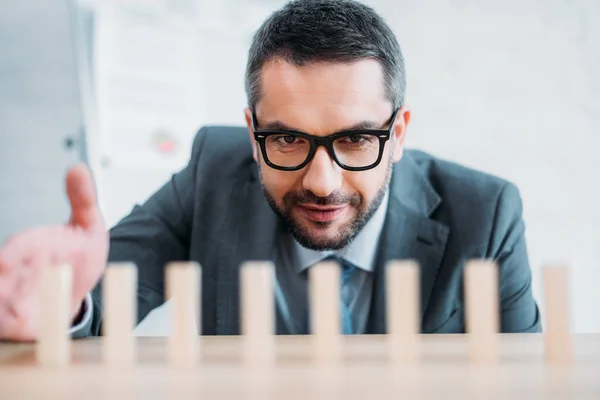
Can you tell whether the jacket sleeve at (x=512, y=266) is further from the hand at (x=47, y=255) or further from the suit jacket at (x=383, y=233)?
the hand at (x=47, y=255)

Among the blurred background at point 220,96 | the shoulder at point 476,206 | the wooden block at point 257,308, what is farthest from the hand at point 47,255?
the blurred background at point 220,96

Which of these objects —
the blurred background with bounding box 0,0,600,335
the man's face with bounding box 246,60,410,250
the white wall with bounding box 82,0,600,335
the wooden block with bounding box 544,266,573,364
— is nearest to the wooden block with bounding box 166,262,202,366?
the wooden block with bounding box 544,266,573,364

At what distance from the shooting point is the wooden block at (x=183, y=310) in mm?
586

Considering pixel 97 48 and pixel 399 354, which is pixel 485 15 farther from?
pixel 399 354

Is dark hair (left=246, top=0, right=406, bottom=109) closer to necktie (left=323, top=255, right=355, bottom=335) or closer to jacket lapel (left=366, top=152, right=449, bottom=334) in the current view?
jacket lapel (left=366, top=152, right=449, bottom=334)

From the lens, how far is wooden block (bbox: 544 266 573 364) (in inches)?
23.4

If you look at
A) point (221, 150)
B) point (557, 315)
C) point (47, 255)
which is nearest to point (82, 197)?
point (47, 255)

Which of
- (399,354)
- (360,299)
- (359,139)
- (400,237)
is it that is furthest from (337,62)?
(399,354)

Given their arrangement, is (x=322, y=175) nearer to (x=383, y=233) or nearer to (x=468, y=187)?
(x=383, y=233)

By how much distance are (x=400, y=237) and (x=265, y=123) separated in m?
0.44

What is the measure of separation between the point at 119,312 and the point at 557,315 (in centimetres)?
43

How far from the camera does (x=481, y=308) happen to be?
23.5 inches

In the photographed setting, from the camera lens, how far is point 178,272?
1.92 feet

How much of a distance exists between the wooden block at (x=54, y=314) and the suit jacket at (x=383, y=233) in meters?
0.77
